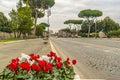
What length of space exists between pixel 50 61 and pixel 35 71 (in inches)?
33.1

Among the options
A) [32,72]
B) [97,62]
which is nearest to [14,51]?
[97,62]

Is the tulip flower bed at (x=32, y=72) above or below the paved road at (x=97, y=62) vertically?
above

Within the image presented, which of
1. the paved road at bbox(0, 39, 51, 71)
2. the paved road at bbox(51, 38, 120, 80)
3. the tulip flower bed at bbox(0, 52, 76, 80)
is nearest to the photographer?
the tulip flower bed at bbox(0, 52, 76, 80)

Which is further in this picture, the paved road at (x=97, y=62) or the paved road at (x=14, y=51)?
the paved road at (x=14, y=51)

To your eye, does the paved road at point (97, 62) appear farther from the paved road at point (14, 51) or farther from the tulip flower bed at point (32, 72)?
the tulip flower bed at point (32, 72)

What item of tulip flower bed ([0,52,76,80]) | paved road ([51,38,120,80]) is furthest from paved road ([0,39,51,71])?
tulip flower bed ([0,52,76,80])

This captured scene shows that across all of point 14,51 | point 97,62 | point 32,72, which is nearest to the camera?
point 32,72

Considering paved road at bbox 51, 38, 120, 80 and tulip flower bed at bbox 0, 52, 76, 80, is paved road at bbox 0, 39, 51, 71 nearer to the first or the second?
paved road at bbox 51, 38, 120, 80

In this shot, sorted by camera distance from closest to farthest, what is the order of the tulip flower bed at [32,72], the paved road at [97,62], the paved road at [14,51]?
the tulip flower bed at [32,72] → the paved road at [97,62] → the paved road at [14,51]

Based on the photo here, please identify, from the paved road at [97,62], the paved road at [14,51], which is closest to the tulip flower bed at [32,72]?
the paved road at [97,62]

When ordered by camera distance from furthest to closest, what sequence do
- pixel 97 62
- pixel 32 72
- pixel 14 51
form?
1. pixel 14 51
2. pixel 97 62
3. pixel 32 72

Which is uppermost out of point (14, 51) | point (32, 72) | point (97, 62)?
point (32, 72)

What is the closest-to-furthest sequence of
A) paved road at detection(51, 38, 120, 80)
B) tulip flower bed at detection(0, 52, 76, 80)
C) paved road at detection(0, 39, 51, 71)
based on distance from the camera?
1. tulip flower bed at detection(0, 52, 76, 80)
2. paved road at detection(51, 38, 120, 80)
3. paved road at detection(0, 39, 51, 71)

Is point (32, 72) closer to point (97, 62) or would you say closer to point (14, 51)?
point (97, 62)
